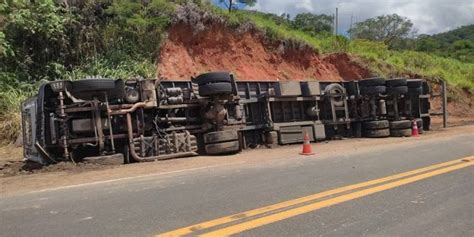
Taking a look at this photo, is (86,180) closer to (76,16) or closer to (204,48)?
(76,16)

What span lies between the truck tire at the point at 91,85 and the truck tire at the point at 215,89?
9.10 ft

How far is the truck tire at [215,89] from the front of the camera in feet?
46.2

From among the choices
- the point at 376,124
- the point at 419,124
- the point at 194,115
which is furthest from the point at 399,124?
the point at 194,115

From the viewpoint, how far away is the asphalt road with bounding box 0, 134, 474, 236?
536cm

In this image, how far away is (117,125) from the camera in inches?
515

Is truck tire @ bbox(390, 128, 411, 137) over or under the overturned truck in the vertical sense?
under

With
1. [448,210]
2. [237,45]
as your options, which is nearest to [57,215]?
[448,210]

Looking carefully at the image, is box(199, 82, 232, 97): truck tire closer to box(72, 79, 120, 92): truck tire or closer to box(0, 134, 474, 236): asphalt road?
box(72, 79, 120, 92): truck tire

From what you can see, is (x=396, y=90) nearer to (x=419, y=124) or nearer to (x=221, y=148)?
(x=419, y=124)

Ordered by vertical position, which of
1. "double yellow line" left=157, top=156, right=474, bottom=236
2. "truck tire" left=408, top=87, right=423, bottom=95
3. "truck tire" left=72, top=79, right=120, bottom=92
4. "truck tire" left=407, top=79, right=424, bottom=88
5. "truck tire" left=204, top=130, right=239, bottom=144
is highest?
"truck tire" left=72, top=79, right=120, bottom=92

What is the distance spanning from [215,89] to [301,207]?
27.0 ft

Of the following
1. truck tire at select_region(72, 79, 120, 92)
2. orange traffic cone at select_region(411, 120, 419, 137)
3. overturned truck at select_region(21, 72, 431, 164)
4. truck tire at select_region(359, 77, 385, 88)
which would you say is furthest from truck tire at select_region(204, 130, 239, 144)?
orange traffic cone at select_region(411, 120, 419, 137)

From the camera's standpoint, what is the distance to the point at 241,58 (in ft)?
86.1

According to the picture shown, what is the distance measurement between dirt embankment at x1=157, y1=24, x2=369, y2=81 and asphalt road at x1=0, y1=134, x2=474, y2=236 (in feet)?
45.4
